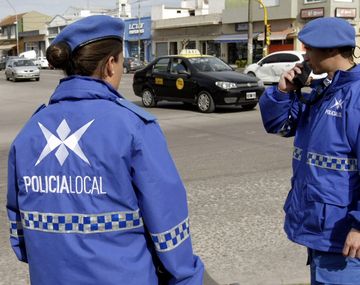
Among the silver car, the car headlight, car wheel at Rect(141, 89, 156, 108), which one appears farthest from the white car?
the silver car

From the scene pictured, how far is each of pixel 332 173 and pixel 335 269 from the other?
42cm

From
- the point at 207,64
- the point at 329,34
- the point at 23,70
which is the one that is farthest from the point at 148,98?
the point at 23,70

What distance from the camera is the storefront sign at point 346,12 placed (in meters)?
39.4

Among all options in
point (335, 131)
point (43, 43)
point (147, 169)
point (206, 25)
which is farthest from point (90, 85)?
point (43, 43)

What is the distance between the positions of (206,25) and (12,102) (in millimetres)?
33695

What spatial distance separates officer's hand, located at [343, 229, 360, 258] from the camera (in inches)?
87.4

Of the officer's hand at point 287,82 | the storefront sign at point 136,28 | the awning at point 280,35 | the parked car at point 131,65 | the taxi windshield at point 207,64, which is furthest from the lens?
the storefront sign at point 136,28

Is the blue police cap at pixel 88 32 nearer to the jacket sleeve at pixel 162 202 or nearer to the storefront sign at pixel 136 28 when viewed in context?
the jacket sleeve at pixel 162 202

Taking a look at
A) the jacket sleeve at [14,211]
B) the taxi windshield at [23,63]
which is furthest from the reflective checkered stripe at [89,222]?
the taxi windshield at [23,63]

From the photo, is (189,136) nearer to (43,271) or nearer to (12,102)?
(43,271)

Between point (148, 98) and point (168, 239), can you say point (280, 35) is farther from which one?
point (168, 239)

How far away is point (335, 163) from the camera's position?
235cm

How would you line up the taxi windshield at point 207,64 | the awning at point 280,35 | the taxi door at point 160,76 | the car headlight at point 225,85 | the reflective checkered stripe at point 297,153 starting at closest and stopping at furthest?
the reflective checkered stripe at point 297,153 < the car headlight at point 225,85 < the taxi windshield at point 207,64 < the taxi door at point 160,76 < the awning at point 280,35

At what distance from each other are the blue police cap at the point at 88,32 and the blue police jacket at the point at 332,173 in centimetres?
104
